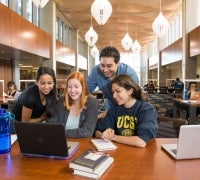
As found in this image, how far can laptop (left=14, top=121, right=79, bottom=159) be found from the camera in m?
1.38

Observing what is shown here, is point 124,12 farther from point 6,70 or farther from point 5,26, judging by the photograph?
point 5,26

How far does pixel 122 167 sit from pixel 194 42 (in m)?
9.51

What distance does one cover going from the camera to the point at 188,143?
1401 millimetres

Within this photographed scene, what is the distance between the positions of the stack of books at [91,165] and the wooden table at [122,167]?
2cm

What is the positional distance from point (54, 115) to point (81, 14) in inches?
407

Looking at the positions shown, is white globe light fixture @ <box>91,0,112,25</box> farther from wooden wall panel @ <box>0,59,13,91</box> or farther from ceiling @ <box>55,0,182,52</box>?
ceiling @ <box>55,0,182,52</box>

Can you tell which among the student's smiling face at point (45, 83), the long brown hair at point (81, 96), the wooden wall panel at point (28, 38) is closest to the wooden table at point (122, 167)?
the long brown hair at point (81, 96)

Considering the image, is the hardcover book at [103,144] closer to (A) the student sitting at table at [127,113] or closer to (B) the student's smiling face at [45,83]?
(A) the student sitting at table at [127,113]

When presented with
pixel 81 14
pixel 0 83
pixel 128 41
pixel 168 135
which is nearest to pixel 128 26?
pixel 81 14

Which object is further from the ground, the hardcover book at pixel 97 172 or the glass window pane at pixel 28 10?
the glass window pane at pixel 28 10

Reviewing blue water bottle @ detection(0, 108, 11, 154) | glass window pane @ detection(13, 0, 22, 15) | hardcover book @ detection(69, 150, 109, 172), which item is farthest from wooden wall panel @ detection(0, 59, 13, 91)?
hardcover book @ detection(69, 150, 109, 172)

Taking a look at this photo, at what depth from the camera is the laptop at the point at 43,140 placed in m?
1.38

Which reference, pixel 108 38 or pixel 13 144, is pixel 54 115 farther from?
pixel 108 38

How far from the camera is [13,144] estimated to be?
175 cm
